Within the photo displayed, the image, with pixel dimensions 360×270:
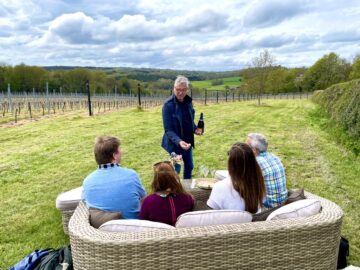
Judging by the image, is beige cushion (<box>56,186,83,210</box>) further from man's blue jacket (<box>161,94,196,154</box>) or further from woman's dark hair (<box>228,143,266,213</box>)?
woman's dark hair (<box>228,143,266,213</box>)

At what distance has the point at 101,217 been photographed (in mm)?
2709

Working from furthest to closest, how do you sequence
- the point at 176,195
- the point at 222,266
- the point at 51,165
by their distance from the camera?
the point at 51,165 < the point at 176,195 < the point at 222,266

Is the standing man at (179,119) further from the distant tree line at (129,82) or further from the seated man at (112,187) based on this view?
the distant tree line at (129,82)

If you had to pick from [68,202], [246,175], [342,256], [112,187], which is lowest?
[342,256]

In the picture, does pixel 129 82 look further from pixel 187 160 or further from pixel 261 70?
pixel 187 160

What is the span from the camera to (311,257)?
2537mm

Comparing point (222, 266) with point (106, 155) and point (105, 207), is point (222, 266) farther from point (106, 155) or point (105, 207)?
point (106, 155)

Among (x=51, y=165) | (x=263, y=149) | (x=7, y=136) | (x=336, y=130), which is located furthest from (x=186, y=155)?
(x=7, y=136)

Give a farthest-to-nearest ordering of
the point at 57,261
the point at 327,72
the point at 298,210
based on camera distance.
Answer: the point at 327,72, the point at 57,261, the point at 298,210

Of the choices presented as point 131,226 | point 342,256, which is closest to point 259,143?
point 342,256

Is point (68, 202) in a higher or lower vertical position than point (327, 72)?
lower

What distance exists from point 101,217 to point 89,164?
5000mm

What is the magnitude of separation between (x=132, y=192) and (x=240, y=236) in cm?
96

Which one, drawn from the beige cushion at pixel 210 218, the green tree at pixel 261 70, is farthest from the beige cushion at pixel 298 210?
the green tree at pixel 261 70
